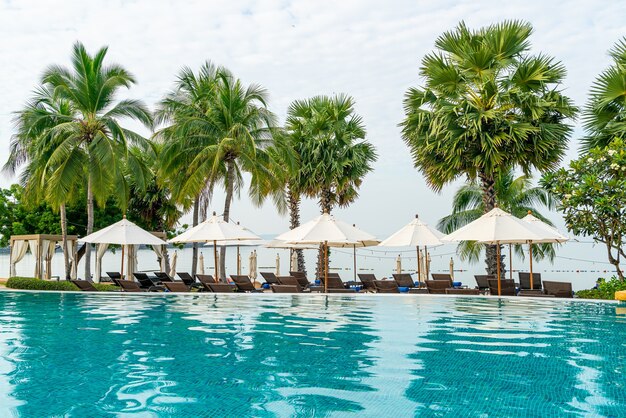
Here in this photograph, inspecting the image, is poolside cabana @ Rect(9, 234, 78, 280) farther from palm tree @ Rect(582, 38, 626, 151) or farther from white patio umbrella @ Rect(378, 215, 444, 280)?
palm tree @ Rect(582, 38, 626, 151)

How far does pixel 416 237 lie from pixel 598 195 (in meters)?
5.39

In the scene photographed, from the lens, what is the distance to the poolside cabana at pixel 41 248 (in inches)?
895

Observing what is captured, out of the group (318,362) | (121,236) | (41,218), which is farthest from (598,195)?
(41,218)

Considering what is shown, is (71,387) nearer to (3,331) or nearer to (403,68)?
(3,331)

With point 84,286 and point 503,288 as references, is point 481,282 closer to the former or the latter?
point 503,288

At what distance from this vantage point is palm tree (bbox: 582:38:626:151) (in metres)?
14.0

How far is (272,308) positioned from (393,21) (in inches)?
356

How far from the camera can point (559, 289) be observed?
1404 centimetres

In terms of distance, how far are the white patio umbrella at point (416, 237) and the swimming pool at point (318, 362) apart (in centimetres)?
475

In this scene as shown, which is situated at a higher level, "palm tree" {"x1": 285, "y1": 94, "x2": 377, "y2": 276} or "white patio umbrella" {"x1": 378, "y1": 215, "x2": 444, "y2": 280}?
"palm tree" {"x1": 285, "y1": 94, "x2": 377, "y2": 276}

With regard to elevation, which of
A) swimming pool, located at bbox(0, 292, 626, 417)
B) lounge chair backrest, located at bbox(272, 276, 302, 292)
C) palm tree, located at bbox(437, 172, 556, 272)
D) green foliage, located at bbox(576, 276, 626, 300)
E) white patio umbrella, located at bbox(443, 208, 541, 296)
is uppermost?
palm tree, located at bbox(437, 172, 556, 272)

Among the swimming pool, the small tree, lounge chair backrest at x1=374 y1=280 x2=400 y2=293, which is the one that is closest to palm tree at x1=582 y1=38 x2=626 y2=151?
the small tree

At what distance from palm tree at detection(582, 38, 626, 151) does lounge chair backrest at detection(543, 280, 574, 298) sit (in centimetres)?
392

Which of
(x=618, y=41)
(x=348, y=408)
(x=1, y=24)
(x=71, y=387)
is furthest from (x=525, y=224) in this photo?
(x=1, y=24)
